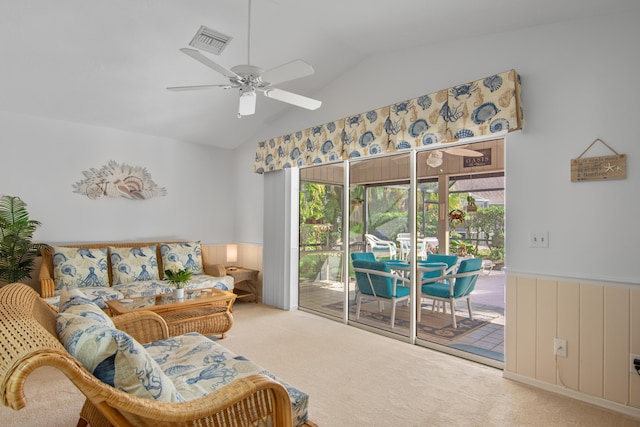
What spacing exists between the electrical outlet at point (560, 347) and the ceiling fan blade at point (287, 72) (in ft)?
8.80

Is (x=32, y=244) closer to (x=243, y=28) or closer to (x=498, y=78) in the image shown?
(x=243, y=28)

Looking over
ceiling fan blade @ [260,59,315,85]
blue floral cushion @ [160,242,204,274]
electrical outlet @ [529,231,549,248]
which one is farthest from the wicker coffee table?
electrical outlet @ [529,231,549,248]

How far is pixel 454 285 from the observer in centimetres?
359

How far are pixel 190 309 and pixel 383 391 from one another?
2066 millimetres

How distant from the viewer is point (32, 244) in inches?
159

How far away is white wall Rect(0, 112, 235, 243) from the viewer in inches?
163

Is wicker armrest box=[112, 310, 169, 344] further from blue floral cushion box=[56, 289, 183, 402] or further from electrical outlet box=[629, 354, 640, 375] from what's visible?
electrical outlet box=[629, 354, 640, 375]

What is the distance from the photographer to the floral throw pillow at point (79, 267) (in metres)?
3.98

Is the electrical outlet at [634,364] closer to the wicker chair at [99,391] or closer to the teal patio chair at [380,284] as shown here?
the teal patio chair at [380,284]

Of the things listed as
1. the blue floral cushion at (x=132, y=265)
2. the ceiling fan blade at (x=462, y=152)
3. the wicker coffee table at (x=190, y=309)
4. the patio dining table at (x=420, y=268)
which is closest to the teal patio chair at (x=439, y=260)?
the patio dining table at (x=420, y=268)

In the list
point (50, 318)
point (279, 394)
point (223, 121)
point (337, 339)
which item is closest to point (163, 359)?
point (50, 318)

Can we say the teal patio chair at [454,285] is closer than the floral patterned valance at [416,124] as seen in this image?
No

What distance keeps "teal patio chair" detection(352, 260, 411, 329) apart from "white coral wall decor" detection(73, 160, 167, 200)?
3135 mm

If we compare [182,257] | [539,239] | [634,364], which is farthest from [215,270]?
[634,364]
